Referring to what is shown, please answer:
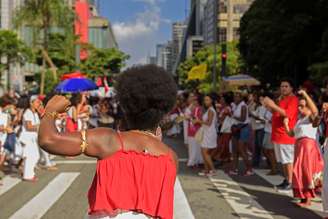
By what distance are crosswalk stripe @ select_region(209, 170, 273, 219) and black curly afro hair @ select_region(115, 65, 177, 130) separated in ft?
15.7

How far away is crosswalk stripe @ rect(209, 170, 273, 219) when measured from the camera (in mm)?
7702

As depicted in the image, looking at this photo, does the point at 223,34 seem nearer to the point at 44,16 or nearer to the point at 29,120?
the point at 44,16

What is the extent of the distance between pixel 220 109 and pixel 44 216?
20.2ft

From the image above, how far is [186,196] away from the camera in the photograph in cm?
898

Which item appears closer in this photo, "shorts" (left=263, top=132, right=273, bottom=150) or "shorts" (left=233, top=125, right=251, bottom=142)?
"shorts" (left=263, top=132, right=273, bottom=150)

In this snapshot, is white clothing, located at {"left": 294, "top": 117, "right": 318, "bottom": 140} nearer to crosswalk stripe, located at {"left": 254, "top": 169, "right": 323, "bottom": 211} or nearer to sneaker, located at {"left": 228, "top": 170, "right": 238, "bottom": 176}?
crosswalk stripe, located at {"left": 254, "top": 169, "right": 323, "bottom": 211}

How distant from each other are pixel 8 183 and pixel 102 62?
66062mm

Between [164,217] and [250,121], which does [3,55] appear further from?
[164,217]

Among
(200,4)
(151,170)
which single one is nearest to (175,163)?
(151,170)

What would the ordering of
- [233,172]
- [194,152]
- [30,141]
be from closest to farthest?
[30,141] < [233,172] < [194,152]

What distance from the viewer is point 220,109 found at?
42.3ft

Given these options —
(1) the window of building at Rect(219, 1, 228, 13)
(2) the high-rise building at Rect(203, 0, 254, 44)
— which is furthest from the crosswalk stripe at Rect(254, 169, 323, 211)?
(1) the window of building at Rect(219, 1, 228, 13)

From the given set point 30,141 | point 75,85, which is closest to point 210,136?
point 30,141

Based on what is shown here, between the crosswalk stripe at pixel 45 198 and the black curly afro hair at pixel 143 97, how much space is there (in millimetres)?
5051
